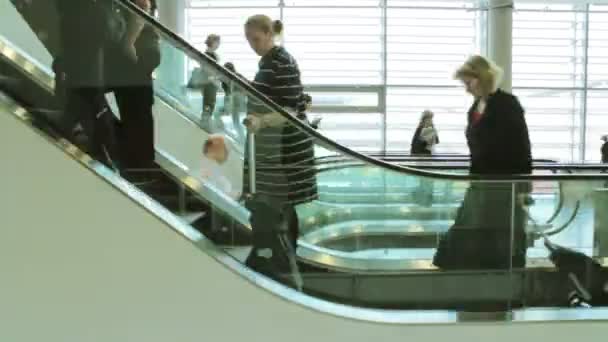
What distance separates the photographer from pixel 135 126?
3982mm

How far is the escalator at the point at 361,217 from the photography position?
3777 mm

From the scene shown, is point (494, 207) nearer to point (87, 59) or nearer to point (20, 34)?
point (87, 59)

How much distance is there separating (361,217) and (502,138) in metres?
0.93

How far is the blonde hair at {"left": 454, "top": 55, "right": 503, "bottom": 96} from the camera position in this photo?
4.16 metres

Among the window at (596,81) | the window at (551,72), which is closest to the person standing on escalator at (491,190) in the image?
the window at (551,72)

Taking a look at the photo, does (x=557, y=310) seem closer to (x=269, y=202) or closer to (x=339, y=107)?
(x=269, y=202)

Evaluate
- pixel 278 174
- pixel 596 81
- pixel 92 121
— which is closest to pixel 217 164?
pixel 278 174

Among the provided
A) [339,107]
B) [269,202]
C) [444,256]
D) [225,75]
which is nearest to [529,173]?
[444,256]

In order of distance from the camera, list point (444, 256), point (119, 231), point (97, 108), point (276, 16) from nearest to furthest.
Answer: point (119, 231), point (97, 108), point (444, 256), point (276, 16)

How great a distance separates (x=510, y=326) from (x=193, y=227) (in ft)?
5.69

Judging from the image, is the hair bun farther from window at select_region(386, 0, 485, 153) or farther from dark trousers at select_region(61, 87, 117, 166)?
window at select_region(386, 0, 485, 153)

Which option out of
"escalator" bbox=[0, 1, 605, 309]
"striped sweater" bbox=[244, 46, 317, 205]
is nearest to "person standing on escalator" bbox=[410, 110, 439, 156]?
"escalator" bbox=[0, 1, 605, 309]

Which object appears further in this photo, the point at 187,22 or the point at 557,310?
the point at 187,22

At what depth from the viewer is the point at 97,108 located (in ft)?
12.2
